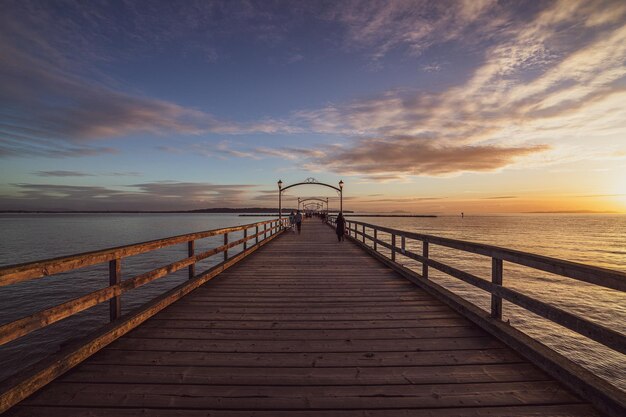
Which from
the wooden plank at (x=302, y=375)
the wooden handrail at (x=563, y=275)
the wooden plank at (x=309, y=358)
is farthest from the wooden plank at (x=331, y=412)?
the wooden plank at (x=309, y=358)

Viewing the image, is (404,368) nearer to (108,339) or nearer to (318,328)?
(318,328)

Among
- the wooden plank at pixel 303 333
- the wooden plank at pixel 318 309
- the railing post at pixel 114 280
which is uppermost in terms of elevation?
the railing post at pixel 114 280

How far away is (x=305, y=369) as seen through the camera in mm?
3258

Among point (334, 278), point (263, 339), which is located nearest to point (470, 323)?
point (263, 339)

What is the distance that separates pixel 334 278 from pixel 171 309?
392 cm

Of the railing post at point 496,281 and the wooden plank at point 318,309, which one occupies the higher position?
the railing post at point 496,281

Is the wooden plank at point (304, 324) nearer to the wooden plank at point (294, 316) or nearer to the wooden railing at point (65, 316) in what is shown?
the wooden plank at point (294, 316)

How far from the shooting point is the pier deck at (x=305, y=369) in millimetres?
2646

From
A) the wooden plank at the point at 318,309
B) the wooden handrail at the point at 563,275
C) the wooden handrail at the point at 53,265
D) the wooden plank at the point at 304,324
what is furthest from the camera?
the wooden plank at the point at 318,309

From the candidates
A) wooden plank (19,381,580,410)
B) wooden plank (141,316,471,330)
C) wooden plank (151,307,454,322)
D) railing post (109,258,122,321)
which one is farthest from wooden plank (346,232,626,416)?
railing post (109,258,122,321)

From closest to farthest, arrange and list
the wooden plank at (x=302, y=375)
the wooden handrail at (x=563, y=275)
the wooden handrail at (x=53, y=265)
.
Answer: the wooden handrail at (x=563, y=275) < the wooden handrail at (x=53, y=265) < the wooden plank at (x=302, y=375)

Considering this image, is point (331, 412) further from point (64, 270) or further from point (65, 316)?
point (64, 270)

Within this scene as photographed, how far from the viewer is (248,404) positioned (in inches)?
105

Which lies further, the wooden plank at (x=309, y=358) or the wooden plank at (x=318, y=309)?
the wooden plank at (x=318, y=309)
